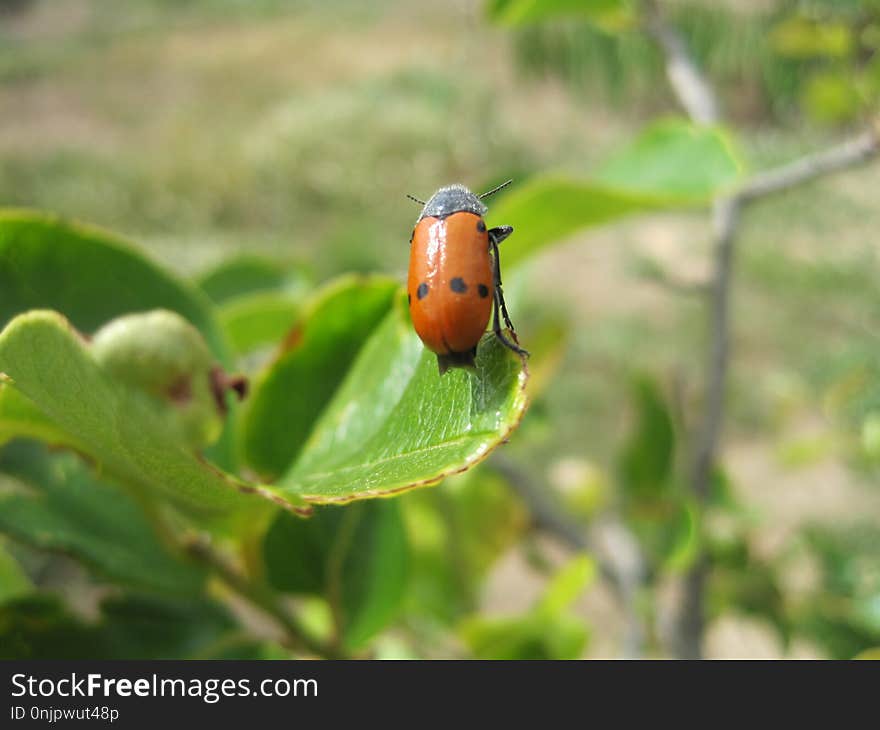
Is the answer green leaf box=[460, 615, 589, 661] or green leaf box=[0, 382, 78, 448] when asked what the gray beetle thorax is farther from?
green leaf box=[460, 615, 589, 661]

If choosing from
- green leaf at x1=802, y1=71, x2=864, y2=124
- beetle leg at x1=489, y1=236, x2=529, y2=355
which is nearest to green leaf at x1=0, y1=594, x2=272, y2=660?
beetle leg at x1=489, y1=236, x2=529, y2=355

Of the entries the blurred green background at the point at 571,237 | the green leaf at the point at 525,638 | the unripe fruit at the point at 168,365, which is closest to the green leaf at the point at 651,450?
the blurred green background at the point at 571,237

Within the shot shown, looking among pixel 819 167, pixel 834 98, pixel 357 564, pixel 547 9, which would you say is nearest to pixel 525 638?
pixel 357 564

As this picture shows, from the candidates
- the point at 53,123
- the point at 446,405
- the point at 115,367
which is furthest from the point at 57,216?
the point at 53,123

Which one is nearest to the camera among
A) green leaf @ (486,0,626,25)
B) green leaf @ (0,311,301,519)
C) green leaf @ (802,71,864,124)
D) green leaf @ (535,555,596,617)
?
green leaf @ (0,311,301,519)

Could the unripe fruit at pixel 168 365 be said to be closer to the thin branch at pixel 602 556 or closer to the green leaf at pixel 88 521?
the green leaf at pixel 88 521

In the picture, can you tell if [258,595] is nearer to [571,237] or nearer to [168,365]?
[168,365]
